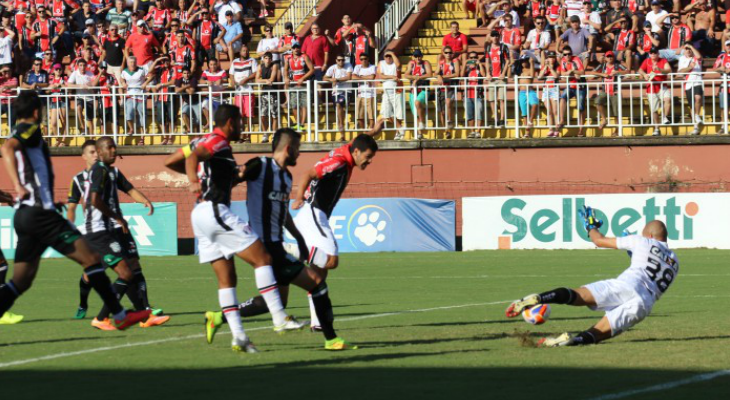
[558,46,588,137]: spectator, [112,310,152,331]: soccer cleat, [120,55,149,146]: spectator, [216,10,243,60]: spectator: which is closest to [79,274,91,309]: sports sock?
[112,310,152,331]: soccer cleat

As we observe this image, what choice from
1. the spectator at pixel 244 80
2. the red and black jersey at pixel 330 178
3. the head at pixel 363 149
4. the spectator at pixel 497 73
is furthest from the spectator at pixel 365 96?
the head at pixel 363 149

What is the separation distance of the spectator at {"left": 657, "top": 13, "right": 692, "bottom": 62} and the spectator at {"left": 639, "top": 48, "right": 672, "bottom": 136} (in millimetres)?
528

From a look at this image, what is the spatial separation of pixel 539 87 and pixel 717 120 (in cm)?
387

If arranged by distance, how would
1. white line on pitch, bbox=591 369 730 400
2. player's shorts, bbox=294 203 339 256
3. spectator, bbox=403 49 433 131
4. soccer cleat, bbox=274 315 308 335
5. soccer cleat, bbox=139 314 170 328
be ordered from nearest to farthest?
white line on pitch, bbox=591 369 730 400 < soccer cleat, bbox=274 315 308 335 < player's shorts, bbox=294 203 339 256 < soccer cleat, bbox=139 314 170 328 < spectator, bbox=403 49 433 131

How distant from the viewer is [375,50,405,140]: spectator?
2827 cm

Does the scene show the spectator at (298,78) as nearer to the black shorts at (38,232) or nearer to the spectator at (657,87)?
the spectator at (657,87)

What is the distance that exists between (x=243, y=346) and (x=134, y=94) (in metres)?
19.8

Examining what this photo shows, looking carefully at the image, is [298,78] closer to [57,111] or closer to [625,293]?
[57,111]

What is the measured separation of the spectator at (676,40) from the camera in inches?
1093

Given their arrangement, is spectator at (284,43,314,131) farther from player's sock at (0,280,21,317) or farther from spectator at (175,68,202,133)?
player's sock at (0,280,21,317)

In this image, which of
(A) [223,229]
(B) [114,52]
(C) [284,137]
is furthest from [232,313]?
(B) [114,52]

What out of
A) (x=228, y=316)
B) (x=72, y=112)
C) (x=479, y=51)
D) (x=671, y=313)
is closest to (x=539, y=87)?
(x=479, y=51)

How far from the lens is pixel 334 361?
9.98m

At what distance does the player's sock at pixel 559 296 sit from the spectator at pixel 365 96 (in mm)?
17828
